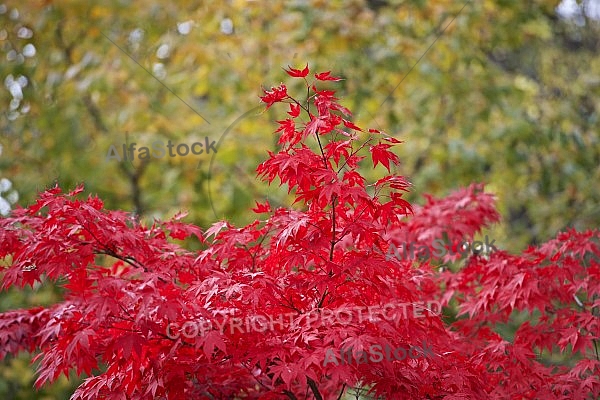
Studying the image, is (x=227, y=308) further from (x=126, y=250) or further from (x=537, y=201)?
(x=537, y=201)

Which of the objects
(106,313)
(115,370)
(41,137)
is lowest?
(41,137)

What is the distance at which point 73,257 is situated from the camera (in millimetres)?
2018

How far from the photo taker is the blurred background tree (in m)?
5.19

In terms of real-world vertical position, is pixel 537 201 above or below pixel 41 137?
above

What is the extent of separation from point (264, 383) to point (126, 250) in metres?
0.62

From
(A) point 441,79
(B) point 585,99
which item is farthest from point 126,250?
(B) point 585,99

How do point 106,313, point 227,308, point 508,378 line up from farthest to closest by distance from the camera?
point 508,378
point 227,308
point 106,313

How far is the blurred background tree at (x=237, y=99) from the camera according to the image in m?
5.19

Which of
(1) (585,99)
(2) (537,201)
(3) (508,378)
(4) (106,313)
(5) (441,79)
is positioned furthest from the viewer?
(1) (585,99)

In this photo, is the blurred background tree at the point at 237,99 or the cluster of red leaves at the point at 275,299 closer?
the cluster of red leaves at the point at 275,299

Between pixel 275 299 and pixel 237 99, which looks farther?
pixel 237 99

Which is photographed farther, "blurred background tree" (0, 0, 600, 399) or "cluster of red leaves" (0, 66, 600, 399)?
"blurred background tree" (0, 0, 600, 399)

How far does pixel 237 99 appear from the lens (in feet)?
19.1

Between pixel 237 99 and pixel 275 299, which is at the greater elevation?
pixel 275 299
